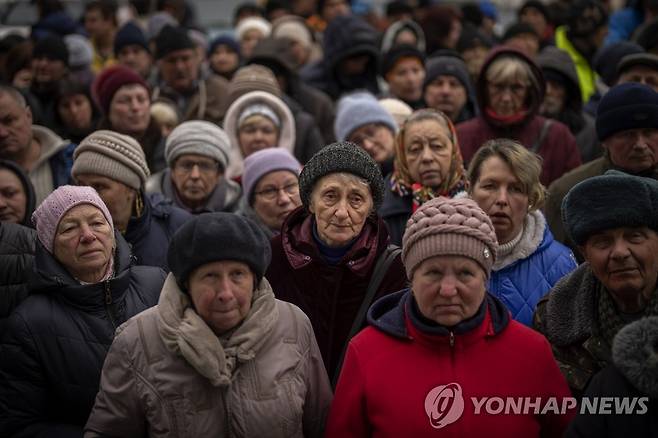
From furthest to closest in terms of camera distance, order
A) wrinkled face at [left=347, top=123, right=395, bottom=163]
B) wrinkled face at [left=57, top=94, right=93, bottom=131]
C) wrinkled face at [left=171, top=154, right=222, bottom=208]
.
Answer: wrinkled face at [left=57, top=94, right=93, bottom=131]
wrinkled face at [left=347, top=123, right=395, bottom=163]
wrinkled face at [left=171, top=154, right=222, bottom=208]

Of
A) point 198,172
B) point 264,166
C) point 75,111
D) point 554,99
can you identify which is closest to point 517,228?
point 264,166

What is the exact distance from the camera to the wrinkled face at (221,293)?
4.43 m

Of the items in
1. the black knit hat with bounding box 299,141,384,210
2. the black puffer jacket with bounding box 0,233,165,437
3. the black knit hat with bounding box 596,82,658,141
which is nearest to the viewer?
the black puffer jacket with bounding box 0,233,165,437

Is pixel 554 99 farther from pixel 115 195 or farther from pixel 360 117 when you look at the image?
pixel 115 195

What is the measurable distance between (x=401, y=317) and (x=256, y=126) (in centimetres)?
375

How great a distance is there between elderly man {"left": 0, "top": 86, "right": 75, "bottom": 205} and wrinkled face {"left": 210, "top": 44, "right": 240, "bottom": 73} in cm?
392

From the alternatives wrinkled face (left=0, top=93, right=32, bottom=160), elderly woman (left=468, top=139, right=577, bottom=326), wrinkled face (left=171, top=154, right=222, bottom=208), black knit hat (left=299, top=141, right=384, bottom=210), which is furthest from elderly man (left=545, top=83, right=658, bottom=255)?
wrinkled face (left=0, top=93, right=32, bottom=160)

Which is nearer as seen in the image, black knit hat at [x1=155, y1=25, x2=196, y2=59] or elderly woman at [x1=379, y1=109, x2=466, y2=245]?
elderly woman at [x1=379, y1=109, x2=466, y2=245]

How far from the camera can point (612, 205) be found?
4.48 metres

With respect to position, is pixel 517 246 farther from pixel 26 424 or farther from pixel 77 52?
pixel 77 52

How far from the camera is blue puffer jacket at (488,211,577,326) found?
521 centimetres

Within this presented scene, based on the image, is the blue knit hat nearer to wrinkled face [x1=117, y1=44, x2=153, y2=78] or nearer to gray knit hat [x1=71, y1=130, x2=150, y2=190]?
gray knit hat [x1=71, y1=130, x2=150, y2=190]

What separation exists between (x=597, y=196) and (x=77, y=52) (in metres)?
8.80

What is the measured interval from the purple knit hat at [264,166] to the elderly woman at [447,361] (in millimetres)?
2331
